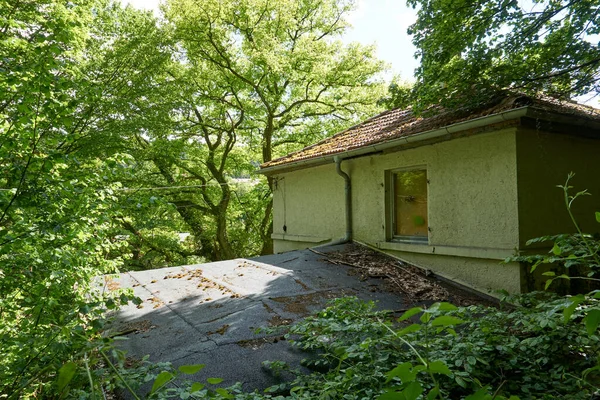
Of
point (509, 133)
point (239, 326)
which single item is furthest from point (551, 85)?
point (239, 326)

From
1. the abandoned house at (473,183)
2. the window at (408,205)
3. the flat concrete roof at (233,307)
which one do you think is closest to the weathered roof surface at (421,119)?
the abandoned house at (473,183)

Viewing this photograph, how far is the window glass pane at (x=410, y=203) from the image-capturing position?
23.9 ft

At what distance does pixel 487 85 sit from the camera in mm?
5797

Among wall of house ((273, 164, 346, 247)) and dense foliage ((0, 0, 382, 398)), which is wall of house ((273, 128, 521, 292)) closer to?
wall of house ((273, 164, 346, 247))

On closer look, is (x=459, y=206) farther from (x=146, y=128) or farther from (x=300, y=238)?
(x=146, y=128)

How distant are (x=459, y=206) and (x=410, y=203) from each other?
1.22 m

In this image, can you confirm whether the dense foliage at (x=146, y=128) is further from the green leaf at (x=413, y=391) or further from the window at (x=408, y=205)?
the window at (x=408, y=205)

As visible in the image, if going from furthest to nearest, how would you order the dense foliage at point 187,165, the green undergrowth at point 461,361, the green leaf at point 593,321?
1. the green undergrowth at point 461,361
2. the dense foliage at point 187,165
3. the green leaf at point 593,321

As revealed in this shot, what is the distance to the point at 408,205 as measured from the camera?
760cm

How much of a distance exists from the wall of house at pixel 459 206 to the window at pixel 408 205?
196 millimetres

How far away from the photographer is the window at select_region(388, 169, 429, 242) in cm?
729

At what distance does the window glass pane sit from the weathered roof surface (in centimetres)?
92

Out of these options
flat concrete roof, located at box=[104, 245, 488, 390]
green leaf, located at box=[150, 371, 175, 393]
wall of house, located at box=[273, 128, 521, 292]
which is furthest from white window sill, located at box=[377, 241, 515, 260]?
green leaf, located at box=[150, 371, 175, 393]

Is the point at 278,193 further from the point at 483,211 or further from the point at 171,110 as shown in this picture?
the point at 483,211
